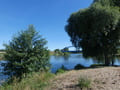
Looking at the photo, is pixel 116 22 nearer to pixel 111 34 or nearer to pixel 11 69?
pixel 111 34

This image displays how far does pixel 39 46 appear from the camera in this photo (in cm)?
702

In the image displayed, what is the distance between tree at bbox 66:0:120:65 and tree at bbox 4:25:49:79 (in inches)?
219

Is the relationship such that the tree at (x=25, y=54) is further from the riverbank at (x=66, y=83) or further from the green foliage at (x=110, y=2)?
the green foliage at (x=110, y=2)

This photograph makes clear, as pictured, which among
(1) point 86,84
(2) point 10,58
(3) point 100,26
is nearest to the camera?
(1) point 86,84

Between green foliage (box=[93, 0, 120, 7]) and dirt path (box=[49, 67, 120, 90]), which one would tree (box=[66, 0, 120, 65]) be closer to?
green foliage (box=[93, 0, 120, 7])

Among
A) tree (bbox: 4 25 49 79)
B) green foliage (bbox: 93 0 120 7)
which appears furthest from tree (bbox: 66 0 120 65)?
tree (bbox: 4 25 49 79)

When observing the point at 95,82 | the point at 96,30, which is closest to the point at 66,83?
the point at 95,82

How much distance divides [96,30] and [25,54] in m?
7.05

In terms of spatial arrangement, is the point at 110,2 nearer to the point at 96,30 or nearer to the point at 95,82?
the point at 96,30

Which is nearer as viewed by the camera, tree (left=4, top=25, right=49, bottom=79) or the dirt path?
the dirt path

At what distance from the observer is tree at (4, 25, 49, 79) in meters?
6.35

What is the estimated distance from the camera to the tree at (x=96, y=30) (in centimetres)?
934

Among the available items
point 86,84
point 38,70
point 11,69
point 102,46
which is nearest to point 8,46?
point 11,69

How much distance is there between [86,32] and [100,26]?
5.92 ft
